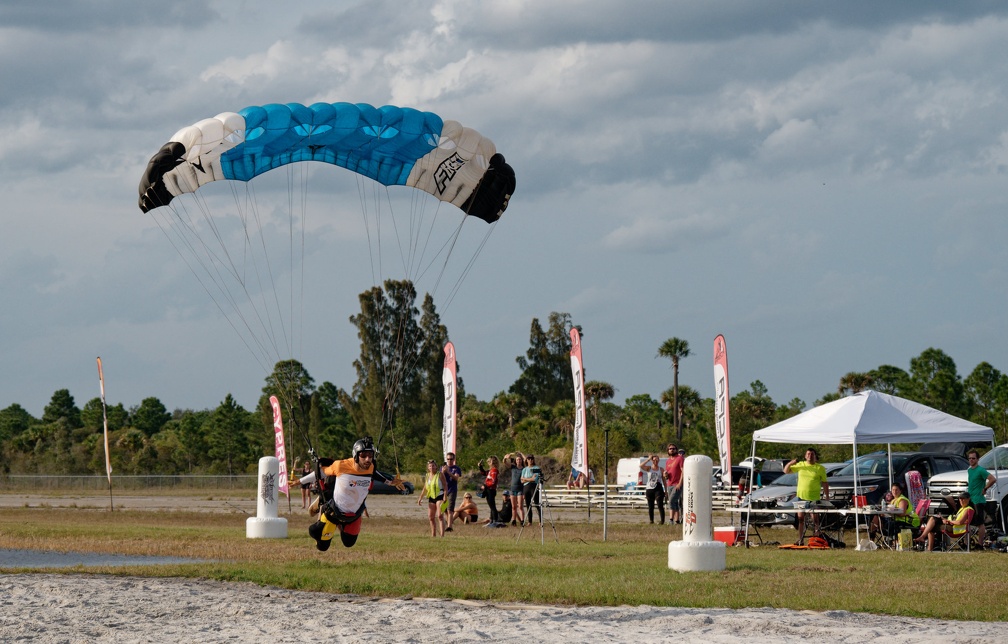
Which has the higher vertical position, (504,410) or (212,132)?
(212,132)

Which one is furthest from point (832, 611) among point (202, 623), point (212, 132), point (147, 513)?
point (147, 513)

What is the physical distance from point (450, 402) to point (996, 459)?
12.8 meters

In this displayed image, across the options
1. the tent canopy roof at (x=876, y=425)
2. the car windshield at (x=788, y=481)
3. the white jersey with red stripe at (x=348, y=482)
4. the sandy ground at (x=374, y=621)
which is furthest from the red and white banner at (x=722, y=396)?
the sandy ground at (x=374, y=621)

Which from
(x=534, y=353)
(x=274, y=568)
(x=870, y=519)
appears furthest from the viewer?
(x=534, y=353)

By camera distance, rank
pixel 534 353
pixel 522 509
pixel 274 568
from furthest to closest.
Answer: pixel 534 353 < pixel 522 509 < pixel 274 568

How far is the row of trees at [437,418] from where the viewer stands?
51.5 metres

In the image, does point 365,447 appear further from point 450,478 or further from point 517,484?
point 517,484

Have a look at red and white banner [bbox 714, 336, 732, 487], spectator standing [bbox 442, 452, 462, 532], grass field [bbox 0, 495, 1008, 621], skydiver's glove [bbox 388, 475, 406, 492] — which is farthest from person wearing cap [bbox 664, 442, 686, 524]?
skydiver's glove [bbox 388, 475, 406, 492]

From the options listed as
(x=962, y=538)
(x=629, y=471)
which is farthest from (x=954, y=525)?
(x=629, y=471)

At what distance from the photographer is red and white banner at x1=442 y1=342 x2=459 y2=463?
2812cm

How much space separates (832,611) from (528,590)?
307cm

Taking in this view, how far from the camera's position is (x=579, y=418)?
91.9 ft

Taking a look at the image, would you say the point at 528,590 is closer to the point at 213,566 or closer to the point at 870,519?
the point at 213,566

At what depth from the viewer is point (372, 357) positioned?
71.2 m
